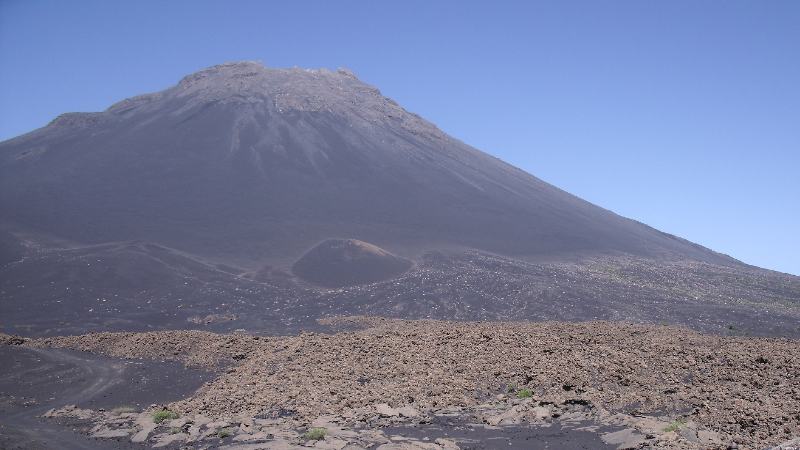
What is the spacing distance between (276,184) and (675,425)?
68811 millimetres

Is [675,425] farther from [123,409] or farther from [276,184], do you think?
[276,184]

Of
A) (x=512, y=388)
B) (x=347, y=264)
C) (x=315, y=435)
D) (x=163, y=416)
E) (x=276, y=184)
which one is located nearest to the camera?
(x=315, y=435)

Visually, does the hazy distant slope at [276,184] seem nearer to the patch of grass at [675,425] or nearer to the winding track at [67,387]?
the winding track at [67,387]

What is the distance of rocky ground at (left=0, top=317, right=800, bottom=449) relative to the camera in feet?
45.7

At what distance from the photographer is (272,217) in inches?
2771

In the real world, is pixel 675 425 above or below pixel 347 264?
above

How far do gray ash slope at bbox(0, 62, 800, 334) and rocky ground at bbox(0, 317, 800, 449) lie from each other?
1759 centimetres

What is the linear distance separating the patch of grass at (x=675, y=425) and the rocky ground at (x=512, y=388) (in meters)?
0.04

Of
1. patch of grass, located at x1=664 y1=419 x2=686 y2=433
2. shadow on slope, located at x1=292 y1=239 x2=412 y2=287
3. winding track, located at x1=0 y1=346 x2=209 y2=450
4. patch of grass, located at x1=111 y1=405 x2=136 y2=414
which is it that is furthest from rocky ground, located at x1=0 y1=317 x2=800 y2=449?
shadow on slope, located at x1=292 y1=239 x2=412 y2=287

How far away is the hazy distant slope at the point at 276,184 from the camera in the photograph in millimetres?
66188

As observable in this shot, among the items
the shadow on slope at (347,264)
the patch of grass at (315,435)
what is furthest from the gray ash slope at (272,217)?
the patch of grass at (315,435)

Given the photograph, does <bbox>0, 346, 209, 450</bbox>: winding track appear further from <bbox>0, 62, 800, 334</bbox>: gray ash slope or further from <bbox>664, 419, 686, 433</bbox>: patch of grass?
<bbox>664, 419, 686, 433</bbox>: patch of grass

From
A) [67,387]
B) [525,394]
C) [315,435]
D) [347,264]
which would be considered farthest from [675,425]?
[347,264]

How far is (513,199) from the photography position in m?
84.9
